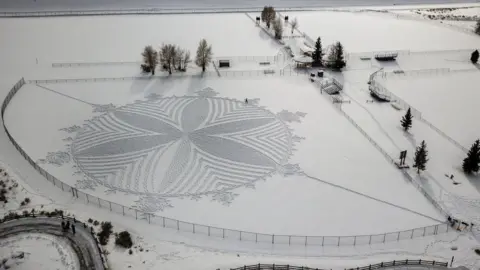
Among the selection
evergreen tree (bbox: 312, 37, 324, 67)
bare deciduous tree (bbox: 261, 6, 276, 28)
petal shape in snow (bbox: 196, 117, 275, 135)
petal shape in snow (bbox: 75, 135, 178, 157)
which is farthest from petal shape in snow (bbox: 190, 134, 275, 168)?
bare deciduous tree (bbox: 261, 6, 276, 28)

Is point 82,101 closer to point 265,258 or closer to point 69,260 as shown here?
point 69,260

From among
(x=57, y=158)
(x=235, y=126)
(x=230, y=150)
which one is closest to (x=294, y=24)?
(x=235, y=126)

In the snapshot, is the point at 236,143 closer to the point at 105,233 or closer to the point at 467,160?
the point at 105,233

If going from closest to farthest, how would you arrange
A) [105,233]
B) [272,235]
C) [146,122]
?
[105,233]
[272,235]
[146,122]

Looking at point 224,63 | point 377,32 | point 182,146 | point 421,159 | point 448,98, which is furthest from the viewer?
point 377,32

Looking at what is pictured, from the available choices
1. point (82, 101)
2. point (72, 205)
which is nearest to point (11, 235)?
point (72, 205)

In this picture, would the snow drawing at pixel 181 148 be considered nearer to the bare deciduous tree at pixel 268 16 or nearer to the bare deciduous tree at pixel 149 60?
the bare deciduous tree at pixel 149 60

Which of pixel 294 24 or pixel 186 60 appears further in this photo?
pixel 294 24

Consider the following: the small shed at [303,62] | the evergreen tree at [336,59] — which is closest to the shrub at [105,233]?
the small shed at [303,62]

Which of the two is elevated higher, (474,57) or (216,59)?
(216,59)
